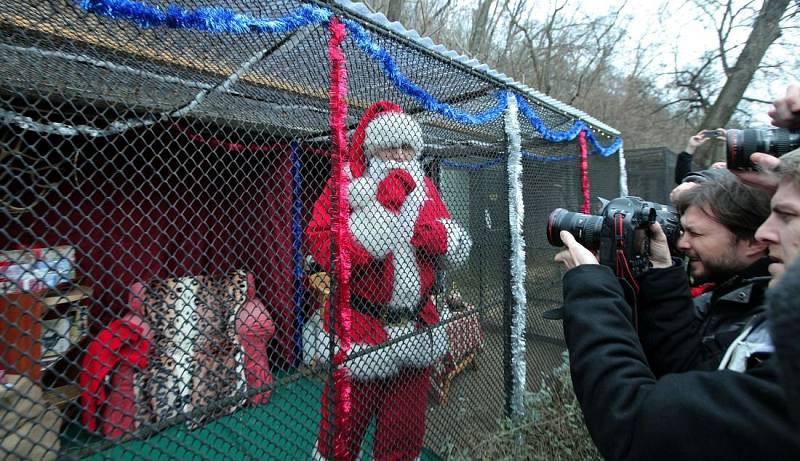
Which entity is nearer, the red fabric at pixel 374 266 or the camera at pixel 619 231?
the camera at pixel 619 231

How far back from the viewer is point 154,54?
1.87 meters

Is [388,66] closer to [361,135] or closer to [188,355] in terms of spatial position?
[361,135]

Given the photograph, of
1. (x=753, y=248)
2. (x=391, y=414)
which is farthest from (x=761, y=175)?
(x=391, y=414)

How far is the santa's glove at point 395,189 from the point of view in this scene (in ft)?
6.19

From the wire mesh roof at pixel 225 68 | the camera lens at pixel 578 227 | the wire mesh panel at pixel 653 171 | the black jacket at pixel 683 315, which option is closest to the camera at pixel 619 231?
the camera lens at pixel 578 227

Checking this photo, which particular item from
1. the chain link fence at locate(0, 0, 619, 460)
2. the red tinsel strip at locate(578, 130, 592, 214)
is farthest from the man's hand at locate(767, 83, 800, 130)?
the red tinsel strip at locate(578, 130, 592, 214)

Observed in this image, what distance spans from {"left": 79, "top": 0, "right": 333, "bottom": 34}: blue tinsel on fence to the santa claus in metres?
0.60

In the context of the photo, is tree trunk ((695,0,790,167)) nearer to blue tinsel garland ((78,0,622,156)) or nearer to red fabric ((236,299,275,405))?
blue tinsel garland ((78,0,622,156))

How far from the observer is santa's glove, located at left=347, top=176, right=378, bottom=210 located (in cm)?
182

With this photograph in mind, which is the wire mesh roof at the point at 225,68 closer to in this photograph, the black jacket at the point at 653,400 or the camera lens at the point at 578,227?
the camera lens at the point at 578,227

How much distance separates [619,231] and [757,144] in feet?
1.73

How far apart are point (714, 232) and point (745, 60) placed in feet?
26.4

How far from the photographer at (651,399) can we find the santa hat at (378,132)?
3.74ft

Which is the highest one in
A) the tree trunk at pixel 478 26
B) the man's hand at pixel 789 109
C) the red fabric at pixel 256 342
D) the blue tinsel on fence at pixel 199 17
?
the tree trunk at pixel 478 26
